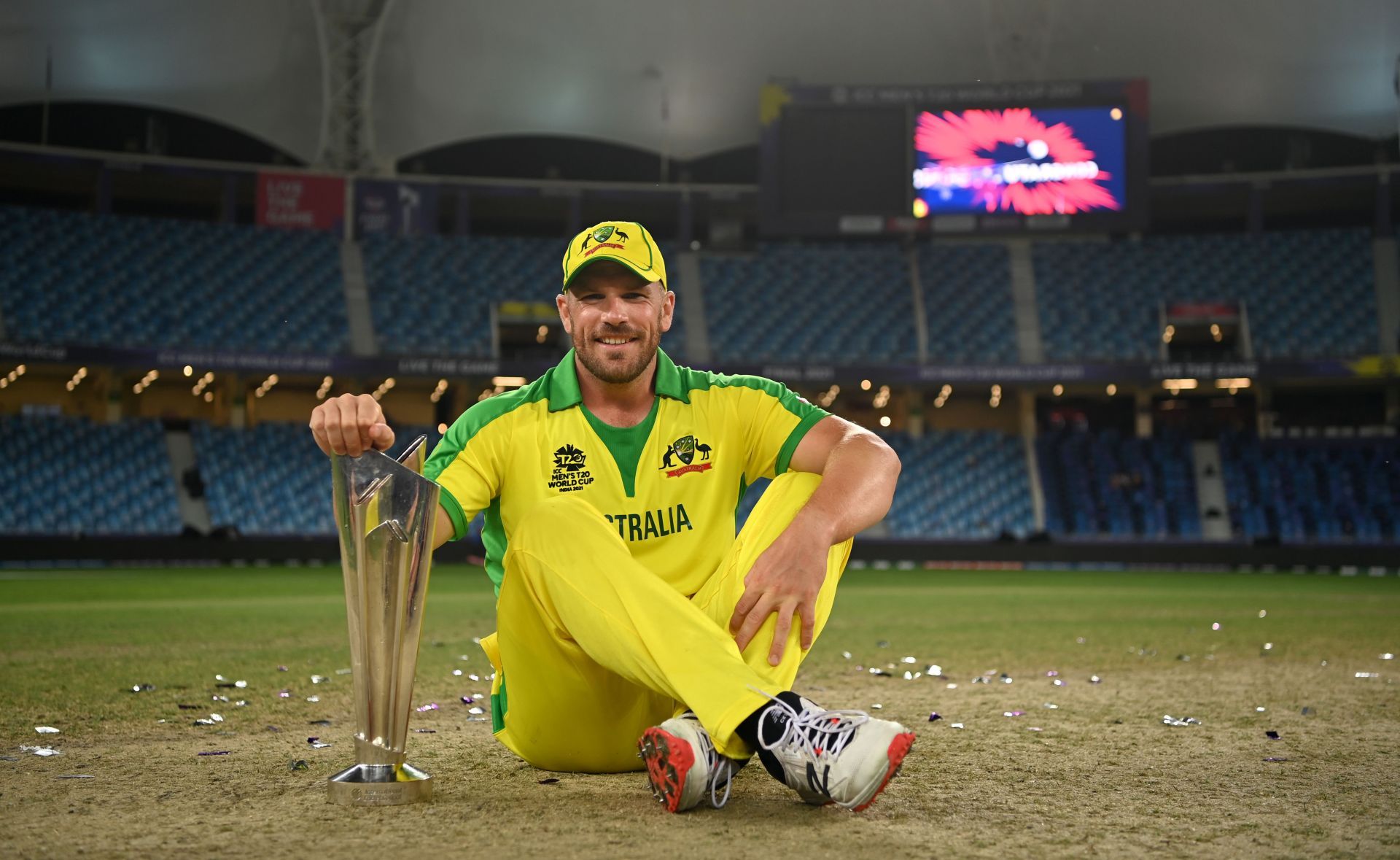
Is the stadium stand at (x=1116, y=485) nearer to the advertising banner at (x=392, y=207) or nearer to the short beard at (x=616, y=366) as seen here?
the advertising banner at (x=392, y=207)

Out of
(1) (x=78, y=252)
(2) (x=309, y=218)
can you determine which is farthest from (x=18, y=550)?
(2) (x=309, y=218)

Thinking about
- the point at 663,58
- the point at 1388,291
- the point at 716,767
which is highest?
the point at 663,58

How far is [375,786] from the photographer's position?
10.8 feet

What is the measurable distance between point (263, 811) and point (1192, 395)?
3361 centimetres

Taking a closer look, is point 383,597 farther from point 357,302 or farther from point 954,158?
point 357,302

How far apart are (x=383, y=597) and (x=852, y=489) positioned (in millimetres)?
1319

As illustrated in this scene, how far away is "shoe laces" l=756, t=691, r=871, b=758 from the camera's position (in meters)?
2.92

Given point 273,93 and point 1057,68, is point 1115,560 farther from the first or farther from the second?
point 273,93

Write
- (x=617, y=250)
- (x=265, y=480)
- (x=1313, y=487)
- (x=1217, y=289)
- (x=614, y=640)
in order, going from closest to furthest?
(x=614, y=640), (x=617, y=250), (x=265, y=480), (x=1313, y=487), (x=1217, y=289)

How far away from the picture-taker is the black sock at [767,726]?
9.64ft

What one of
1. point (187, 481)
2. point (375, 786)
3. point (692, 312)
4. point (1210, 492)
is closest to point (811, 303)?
point (692, 312)

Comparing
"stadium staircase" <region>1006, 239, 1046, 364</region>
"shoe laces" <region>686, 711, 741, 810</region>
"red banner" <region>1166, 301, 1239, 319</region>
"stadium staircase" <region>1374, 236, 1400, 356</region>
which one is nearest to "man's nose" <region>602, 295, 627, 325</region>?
"shoe laces" <region>686, 711, 741, 810</region>

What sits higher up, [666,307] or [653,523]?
[666,307]

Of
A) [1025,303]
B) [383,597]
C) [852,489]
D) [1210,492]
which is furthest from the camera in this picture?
[1025,303]
